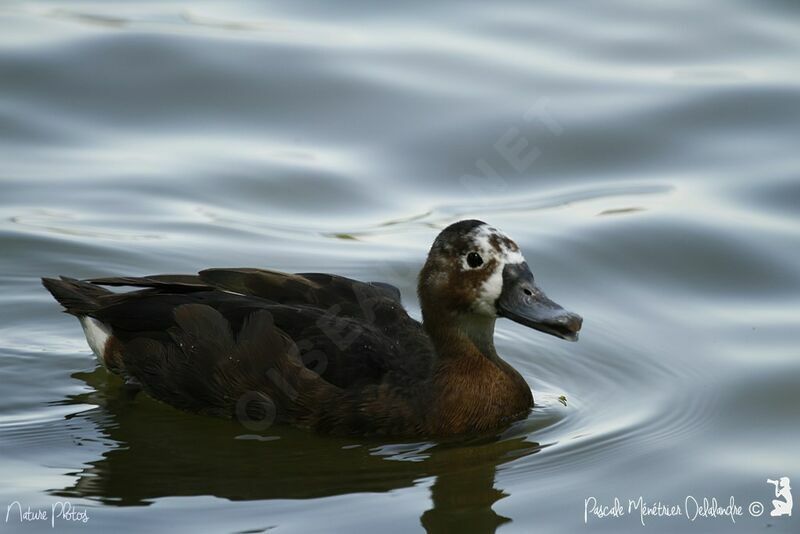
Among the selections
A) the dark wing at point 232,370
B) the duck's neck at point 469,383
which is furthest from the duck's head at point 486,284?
the dark wing at point 232,370

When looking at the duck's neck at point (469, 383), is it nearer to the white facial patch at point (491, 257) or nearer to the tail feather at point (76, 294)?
the white facial patch at point (491, 257)

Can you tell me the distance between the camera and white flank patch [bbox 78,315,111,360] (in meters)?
8.98

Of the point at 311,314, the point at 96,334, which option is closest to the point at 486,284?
the point at 311,314

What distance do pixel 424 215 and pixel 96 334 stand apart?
11.3 feet

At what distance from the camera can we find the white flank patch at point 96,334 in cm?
898

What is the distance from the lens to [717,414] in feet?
28.6

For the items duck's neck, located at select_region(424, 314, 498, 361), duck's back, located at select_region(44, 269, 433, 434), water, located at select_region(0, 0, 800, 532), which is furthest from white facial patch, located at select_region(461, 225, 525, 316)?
water, located at select_region(0, 0, 800, 532)

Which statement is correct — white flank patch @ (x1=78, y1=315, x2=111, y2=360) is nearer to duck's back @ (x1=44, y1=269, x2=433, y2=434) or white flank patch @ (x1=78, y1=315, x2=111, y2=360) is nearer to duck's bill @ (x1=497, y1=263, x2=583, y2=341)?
duck's back @ (x1=44, y1=269, x2=433, y2=434)

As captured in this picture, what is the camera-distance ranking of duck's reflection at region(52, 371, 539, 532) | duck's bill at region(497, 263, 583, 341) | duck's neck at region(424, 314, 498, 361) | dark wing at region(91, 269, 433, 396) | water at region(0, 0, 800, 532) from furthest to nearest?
duck's neck at region(424, 314, 498, 361) < dark wing at region(91, 269, 433, 396) < duck's bill at region(497, 263, 583, 341) < water at region(0, 0, 800, 532) < duck's reflection at region(52, 371, 539, 532)

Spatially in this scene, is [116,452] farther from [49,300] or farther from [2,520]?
[49,300]

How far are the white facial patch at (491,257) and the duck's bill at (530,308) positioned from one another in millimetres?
28

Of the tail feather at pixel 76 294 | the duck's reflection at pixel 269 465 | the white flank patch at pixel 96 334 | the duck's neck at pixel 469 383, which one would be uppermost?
the tail feather at pixel 76 294

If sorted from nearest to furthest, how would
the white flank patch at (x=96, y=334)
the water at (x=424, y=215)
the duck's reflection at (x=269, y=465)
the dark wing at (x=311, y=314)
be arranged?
the duck's reflection at (x=269, y=465), the water at (x=424, y=215), the dark wing at (x=311, y=314), the white flank patch at (x=96, y=334)

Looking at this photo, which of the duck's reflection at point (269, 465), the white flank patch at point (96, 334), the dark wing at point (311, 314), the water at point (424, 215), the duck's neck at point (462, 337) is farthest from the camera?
the white flank patch at point (96, 334)
